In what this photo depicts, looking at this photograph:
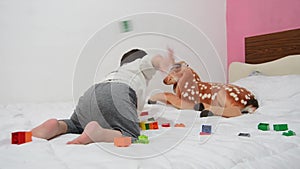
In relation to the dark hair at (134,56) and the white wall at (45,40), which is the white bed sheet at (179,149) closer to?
the dark hair at (134,56)

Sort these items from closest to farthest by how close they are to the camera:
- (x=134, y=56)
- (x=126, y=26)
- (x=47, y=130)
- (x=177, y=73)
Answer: (x=47, y=130), (x=126, y=26), (x=134, y=56), (x=177, y=73)

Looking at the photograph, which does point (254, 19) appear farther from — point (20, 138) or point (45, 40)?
point (20, 138)

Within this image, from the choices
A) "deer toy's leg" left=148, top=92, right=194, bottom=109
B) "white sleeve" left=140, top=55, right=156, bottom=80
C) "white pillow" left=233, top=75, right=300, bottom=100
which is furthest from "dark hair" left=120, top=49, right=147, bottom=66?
"white pillow" left=233, top=75, right=300, bottom=100

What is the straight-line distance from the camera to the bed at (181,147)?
1.98 ft

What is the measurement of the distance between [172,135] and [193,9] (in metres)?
1.61

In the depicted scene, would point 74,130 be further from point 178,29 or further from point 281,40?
point 281,40

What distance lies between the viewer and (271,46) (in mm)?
1980

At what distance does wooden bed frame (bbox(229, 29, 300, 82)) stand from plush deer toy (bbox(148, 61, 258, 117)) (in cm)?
47

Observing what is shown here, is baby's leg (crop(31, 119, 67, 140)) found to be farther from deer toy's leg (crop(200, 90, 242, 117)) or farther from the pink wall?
the pink wall

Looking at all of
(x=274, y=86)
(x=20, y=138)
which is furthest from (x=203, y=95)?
(x=20, y=138)

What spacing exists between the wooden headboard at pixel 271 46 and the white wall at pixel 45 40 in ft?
2.54

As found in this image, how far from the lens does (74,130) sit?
1.02 meters

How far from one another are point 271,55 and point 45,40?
143cm

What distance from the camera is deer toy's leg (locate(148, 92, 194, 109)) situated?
1.56 m
